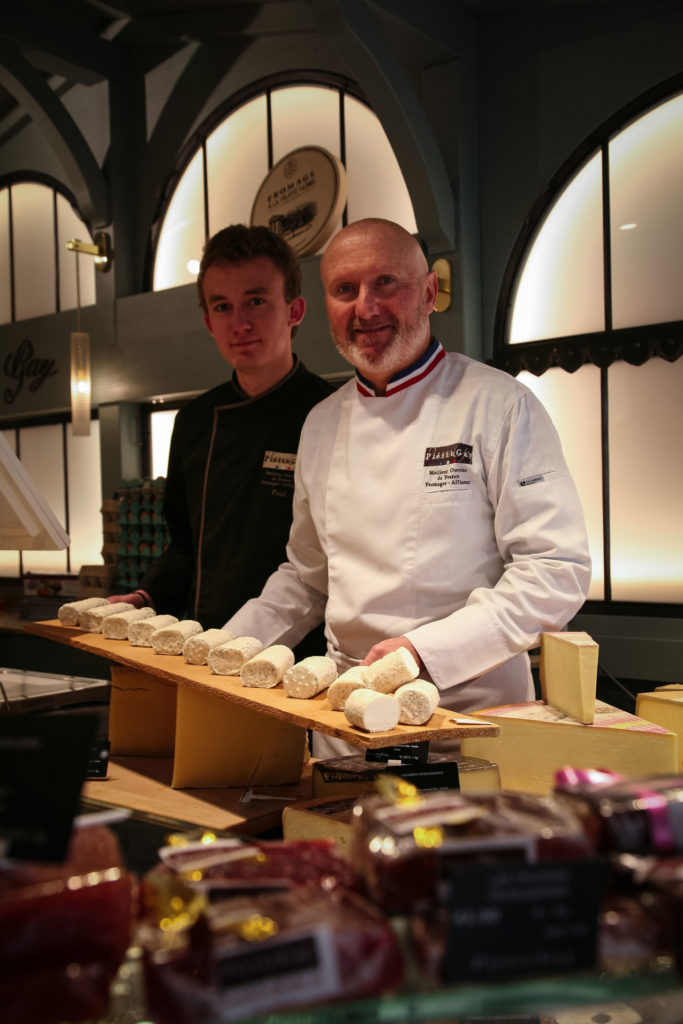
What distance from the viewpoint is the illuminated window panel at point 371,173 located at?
4820mm

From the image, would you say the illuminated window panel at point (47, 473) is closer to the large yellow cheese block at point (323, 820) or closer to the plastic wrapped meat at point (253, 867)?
the large yellow cheese block at point (323, 820)

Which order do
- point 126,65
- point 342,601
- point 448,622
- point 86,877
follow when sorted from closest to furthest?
point 86,877 → point 448,622 → point 342,601 → point 126,65

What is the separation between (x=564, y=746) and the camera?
4.46ft

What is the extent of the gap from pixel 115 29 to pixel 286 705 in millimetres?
6120

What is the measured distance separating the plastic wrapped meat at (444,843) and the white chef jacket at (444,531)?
804mm

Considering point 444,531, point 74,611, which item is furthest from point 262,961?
point 74,611

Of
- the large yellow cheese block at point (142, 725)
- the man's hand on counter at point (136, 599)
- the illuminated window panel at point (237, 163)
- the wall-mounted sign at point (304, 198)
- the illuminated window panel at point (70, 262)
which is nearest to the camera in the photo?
the large yellow cheese block at point (142, 725)

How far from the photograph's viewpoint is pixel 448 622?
4.95ft

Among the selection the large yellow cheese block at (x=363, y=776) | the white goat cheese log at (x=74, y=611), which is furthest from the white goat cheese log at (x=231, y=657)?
the white goat cheese log at (x=74, y=611)

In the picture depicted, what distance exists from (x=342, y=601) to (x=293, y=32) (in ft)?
14.7

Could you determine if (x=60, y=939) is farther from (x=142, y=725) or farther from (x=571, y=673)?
(x=142, y=725)

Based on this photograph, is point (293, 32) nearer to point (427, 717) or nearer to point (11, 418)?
point (11, 418)

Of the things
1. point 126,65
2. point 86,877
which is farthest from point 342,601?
point 126,65

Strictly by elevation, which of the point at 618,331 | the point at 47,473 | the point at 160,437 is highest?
the point at 618,331
